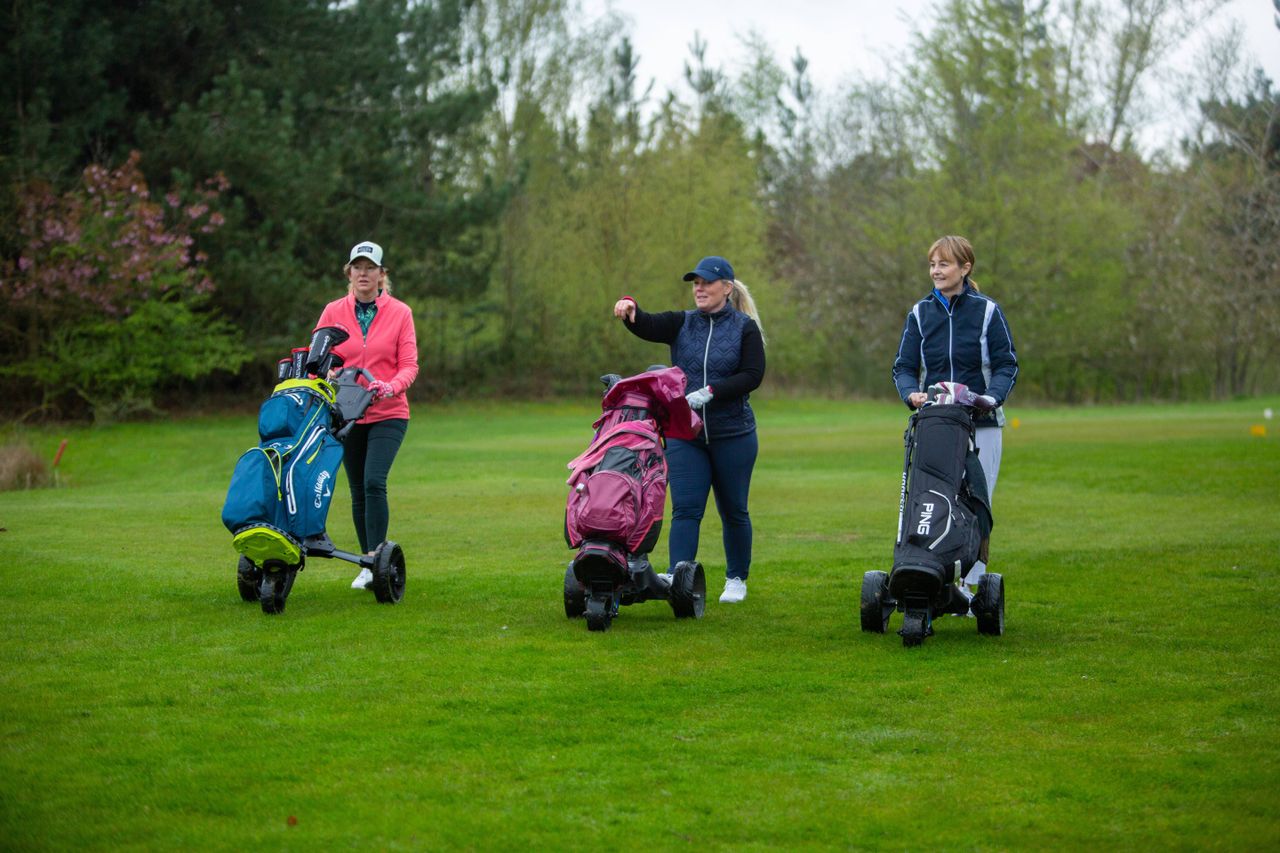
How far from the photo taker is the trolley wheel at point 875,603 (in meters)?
7.44

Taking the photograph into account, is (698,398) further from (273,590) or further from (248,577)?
(248,577)

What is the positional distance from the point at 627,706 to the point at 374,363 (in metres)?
3.83

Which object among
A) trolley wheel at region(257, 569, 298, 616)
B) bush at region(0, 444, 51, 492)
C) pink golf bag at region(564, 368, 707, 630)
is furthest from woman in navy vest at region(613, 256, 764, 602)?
bush at region(0, 444, 51, 492)

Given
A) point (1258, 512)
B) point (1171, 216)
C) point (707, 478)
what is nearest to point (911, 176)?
point (1171, 216)

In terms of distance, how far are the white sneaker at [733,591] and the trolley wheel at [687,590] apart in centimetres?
57

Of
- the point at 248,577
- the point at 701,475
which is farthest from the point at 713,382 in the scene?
the point at 248,577

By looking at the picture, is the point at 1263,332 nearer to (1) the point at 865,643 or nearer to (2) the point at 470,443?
(2) the point at 470,443

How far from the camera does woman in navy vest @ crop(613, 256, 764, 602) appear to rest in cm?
824

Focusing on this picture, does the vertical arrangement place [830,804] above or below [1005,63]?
below

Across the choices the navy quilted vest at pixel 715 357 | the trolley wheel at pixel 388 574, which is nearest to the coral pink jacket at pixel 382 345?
the trolley wheel at pixel 388 574

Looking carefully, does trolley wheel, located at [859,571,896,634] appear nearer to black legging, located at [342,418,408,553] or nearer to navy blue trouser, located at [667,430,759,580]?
navy blue trouser, located at [667,430,759,580]

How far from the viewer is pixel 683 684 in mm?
6305

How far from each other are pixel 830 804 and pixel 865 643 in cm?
280

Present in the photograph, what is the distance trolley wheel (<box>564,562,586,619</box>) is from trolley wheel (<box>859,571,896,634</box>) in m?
1.53
